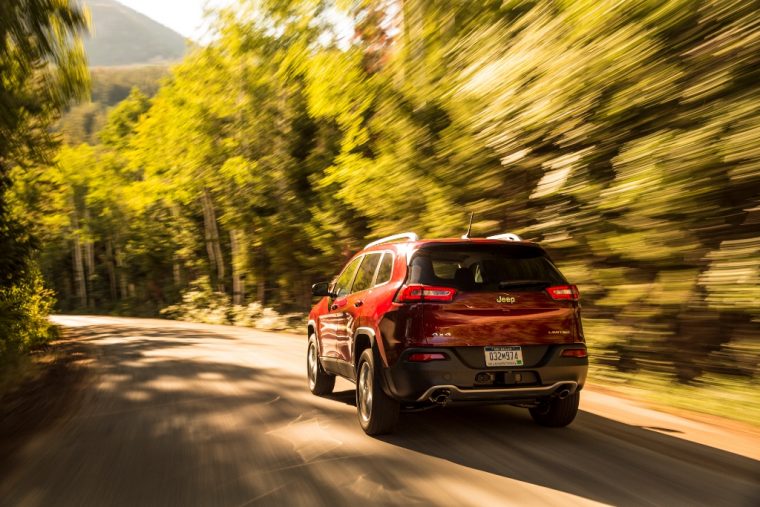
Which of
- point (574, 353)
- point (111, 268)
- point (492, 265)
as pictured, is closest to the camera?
point (574, 353)

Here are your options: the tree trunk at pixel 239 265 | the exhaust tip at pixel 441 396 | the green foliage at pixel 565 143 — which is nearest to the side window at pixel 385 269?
the exhaust tip at pixel 441 396

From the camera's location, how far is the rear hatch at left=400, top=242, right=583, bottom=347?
17.3 feet

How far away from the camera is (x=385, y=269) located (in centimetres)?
620

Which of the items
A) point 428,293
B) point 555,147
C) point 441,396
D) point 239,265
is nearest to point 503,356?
point 441,396

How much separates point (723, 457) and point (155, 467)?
432cm

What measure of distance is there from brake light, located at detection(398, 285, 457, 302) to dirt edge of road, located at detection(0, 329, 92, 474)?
3394mm

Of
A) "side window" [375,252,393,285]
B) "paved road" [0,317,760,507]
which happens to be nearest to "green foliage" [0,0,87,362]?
"paved road" [0,317,760,507]

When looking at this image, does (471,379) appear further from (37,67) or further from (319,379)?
(37,67)

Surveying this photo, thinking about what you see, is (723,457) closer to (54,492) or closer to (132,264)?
(54,492)

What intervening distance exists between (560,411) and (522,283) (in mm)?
1293

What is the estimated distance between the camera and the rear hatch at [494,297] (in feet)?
17.3

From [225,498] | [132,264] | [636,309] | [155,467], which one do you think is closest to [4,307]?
[155,467]

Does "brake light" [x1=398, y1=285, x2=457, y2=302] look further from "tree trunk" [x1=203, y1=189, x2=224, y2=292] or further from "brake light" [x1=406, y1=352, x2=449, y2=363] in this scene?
"tree trunk" [x1=203, y1=189, x2=224, y2=292]

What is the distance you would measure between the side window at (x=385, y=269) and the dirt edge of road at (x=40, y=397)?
3.40 metres
